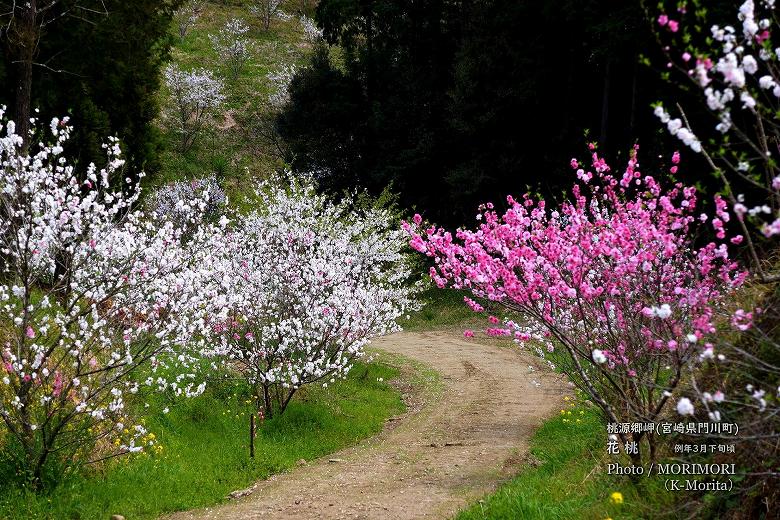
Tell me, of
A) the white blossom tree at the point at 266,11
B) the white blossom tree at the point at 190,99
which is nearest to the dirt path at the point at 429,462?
the white blossom tree at the point at 190,99

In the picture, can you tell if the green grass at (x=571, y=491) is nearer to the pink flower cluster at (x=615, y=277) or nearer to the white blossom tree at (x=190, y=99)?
the pink flower cluster at (x=615, y=277)

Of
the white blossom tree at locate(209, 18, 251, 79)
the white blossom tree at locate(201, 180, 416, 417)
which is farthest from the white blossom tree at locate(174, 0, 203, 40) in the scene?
the white blossom tree at locate(201, 180, 416, 417)

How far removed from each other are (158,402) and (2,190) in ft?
15.9

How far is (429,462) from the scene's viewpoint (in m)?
9.41

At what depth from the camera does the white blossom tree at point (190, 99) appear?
37.7 m

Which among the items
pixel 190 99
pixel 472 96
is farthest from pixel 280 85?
pixel 472 96

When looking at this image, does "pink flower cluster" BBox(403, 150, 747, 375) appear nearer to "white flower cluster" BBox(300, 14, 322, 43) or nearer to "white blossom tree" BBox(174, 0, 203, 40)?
"white blossom tree" BBox(174, 0, 203, 40)

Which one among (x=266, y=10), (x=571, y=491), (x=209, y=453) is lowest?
(x=209, y=453)

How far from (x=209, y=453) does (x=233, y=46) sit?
42.2 meters

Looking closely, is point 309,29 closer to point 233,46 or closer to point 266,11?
point 266,11

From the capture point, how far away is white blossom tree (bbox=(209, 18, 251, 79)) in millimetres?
45938

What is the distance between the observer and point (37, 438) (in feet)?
25.1

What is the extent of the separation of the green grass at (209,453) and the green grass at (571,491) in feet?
12.2

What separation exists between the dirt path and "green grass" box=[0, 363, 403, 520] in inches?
14.5
